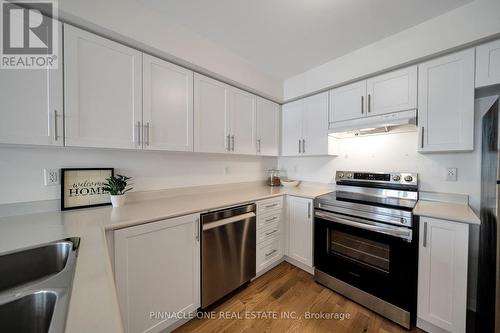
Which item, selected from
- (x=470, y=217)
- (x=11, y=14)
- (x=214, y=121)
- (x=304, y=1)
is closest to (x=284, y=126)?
(x=214, y=121)

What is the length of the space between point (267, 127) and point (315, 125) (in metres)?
0.66

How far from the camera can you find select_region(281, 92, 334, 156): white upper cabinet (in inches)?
92.2

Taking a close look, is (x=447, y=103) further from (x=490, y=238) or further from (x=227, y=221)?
(x=227, y=221)

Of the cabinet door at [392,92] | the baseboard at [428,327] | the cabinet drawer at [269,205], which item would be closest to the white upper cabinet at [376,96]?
the cabinet door at [392,92]

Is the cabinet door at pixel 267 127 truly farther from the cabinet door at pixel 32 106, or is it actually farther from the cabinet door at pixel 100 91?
the cabinet door at pixel 32 106

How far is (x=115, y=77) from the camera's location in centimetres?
140

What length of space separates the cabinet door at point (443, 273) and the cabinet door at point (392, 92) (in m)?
1.07

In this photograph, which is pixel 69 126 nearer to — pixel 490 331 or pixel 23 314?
pixel 23 314

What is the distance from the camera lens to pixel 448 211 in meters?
1.42

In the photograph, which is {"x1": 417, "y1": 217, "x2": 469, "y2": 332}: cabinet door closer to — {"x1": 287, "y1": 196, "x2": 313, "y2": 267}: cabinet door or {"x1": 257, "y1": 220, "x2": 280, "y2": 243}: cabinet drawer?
{"x1": 287, "y1": 196, "x2": 313, "y2": 267}: cabinet door

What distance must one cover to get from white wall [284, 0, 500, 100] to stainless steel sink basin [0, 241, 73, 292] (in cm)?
269

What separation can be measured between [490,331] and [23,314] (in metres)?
2.36

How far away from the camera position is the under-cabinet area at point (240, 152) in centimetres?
116

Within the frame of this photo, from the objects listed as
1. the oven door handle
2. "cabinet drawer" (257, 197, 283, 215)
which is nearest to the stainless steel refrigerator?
the oven door handle
